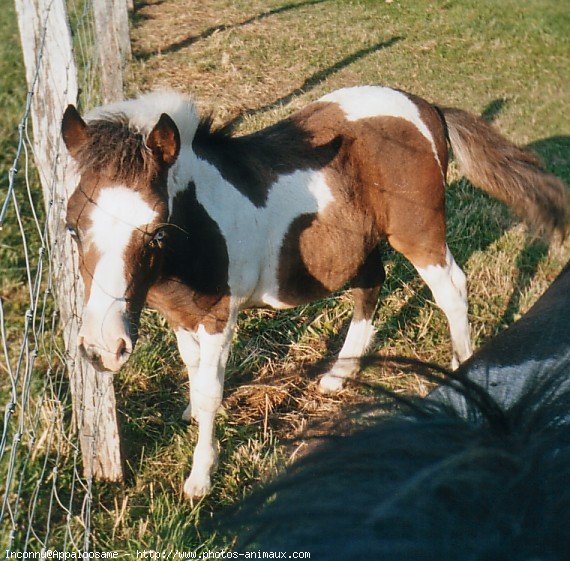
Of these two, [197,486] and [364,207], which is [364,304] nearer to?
[364,207]

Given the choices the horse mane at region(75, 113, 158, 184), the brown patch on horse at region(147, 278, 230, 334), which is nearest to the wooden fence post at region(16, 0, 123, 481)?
the horse mane at region(75, 113, 158, 184)

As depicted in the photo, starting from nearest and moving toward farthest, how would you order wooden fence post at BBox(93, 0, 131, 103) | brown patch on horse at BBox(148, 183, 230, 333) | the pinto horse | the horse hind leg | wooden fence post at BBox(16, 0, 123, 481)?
the pinto horse → wooden fence post at BBox(16, 0, 123, 481) → brown patch on horse at BBox(148, 183, 230, 333) → the horse hind leg → wooden fence post at BBox(93, 0, 131, 103)

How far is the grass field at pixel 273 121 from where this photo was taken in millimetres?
3055

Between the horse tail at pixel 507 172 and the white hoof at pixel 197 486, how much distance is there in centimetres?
222

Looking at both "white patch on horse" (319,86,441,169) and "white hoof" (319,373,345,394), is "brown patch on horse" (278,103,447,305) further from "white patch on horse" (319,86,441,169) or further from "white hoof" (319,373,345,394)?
"white hoof" (319,373,345,394)

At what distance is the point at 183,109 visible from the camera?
256 centimetres

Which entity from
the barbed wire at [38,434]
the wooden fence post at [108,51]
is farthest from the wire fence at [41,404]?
the wooden fence post at [108,51]

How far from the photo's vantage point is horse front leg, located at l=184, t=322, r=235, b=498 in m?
2.92

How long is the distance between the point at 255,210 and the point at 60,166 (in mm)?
845

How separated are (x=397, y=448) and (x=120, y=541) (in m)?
1.92

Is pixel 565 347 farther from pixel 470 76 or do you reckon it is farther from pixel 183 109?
pixel 470 76

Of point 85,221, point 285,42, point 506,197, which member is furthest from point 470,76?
point 85,221

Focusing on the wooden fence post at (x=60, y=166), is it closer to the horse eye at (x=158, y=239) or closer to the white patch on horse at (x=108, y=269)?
the white patch on horse at (x=108, y=269)

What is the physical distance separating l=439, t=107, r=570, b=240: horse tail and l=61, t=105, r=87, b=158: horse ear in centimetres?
216
